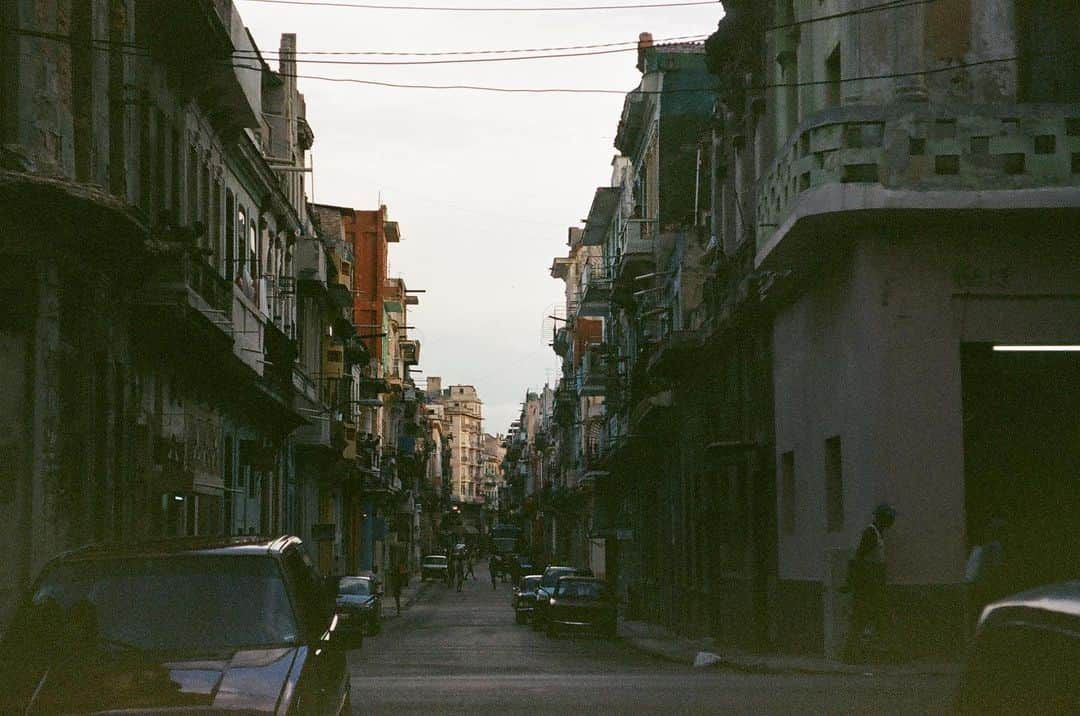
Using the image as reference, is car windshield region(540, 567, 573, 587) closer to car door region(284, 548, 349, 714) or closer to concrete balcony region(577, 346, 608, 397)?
concrete balcony region(577, 346, 608, 397)

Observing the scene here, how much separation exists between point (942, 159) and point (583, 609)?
833 inches

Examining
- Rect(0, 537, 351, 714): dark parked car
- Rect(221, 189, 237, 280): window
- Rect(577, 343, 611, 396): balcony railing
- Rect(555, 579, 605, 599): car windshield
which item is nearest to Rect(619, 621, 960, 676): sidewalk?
Rect(555, 579, 605, 599): car windshield

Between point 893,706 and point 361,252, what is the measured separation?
73.1 meters

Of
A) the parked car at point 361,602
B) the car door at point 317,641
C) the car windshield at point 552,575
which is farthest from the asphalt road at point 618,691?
the car windshield at point 552,575

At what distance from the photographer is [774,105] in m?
28.2

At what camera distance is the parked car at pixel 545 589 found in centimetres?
4266

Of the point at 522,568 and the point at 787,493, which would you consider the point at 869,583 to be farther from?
the point at 522,568

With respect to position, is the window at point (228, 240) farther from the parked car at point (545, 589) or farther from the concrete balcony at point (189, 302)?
the parked car at point (545, 589)

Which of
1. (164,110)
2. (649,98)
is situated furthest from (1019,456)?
(649,98)

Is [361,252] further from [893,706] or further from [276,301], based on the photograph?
[893,706]

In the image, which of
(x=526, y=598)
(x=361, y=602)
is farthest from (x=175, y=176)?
(x=526, y=598)

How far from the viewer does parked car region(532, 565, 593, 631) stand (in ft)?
140

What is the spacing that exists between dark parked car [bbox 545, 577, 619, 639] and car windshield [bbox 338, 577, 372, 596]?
188 inches

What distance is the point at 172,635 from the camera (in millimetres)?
8844
